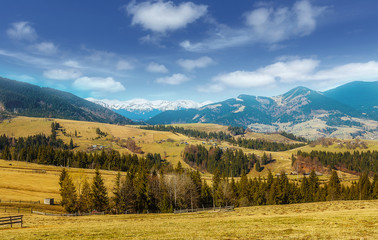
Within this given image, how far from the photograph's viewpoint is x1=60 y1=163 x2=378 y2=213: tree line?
77.9 m

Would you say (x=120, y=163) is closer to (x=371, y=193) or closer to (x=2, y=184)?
(x=2, y=184)

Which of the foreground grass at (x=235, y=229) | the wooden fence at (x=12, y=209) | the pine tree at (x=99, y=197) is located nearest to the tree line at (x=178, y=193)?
the pine tree at (x=99, y=197)

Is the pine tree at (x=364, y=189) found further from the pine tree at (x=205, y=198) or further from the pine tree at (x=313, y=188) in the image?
the pine tree at (x=205, y=198)

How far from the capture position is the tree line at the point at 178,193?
77875 millimetres

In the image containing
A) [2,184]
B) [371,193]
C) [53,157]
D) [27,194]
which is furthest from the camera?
[53,157]

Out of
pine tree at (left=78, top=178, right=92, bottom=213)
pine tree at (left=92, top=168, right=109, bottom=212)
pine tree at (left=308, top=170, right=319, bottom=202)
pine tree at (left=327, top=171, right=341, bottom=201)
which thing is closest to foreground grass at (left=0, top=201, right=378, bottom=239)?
pine tree at (left=78, top=178, right=92, bottom=213)

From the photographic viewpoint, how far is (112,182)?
401ft

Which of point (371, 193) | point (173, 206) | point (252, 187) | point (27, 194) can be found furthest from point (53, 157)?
point (371, 193)

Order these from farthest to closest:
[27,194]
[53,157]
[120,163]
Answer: [120,163]
[53,157]
[27,194]

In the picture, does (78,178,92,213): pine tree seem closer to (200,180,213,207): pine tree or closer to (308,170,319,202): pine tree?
(200,180,213,207): pine tree

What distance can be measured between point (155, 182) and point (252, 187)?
5383 cm

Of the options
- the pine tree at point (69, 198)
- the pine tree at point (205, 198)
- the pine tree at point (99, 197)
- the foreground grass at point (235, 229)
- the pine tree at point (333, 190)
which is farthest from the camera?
the pine tree at point (333, 190)

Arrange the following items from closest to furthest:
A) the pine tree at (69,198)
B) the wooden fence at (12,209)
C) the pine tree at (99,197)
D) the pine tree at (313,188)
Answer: the wooden fence at (12,209)
the pine tree at (69,198)
the pine tree at (99,197)
the pine tree at (313,188)

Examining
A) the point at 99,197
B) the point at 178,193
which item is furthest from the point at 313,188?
the point at 99,197
